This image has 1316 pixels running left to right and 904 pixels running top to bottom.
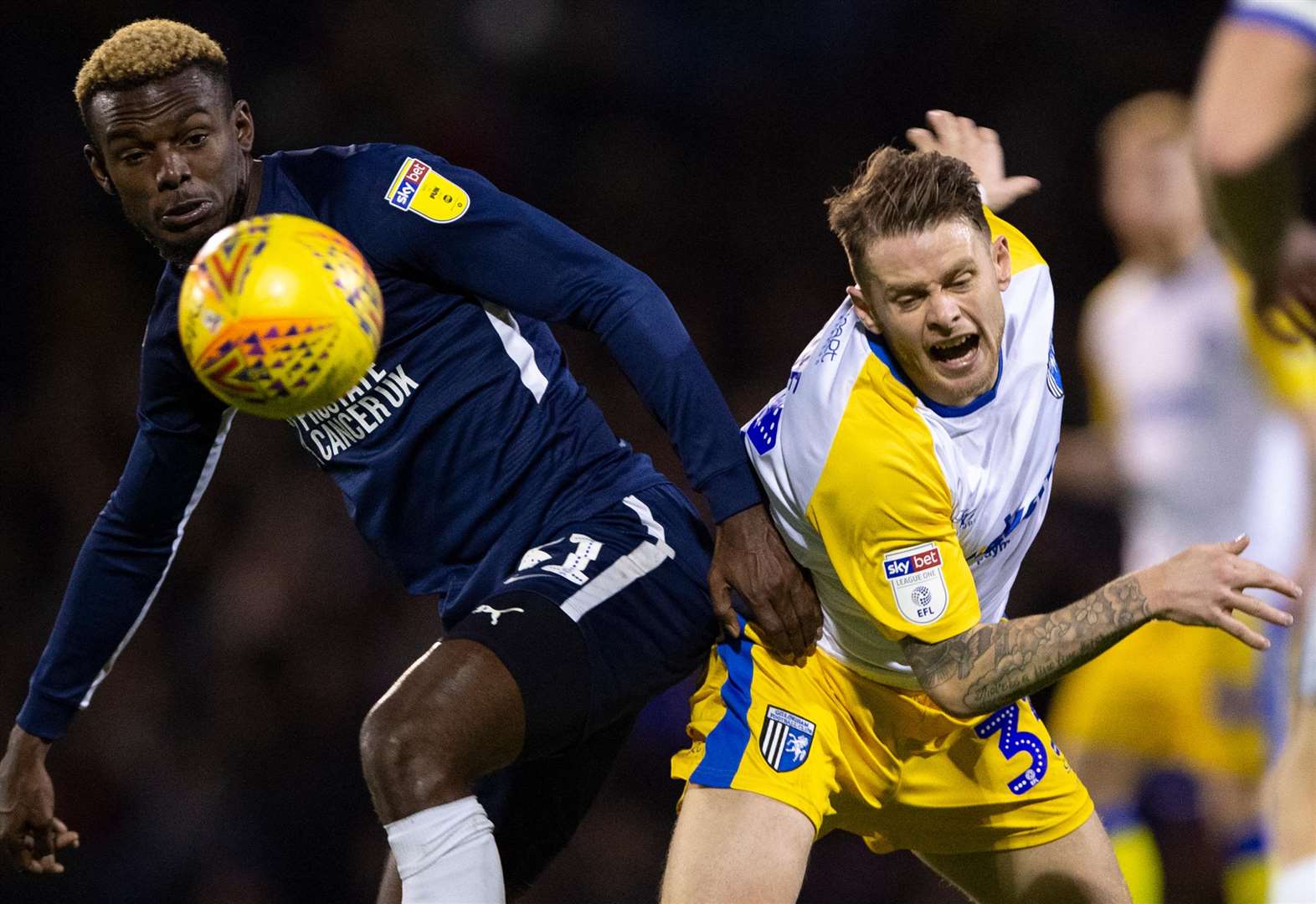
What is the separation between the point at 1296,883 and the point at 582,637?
52.8 inches

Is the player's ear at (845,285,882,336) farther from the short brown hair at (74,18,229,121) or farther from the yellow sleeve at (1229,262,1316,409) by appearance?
the yellow sleeve at (1229,262,1316,409)

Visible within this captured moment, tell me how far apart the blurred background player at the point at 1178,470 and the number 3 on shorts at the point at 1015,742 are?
6.31 ft

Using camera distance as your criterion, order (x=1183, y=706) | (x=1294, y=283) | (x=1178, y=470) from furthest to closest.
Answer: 1. (x=1178, y=470)
2. (x=1183, y=706)
3. (x=1294, y=283)

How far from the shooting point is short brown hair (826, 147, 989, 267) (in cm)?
346

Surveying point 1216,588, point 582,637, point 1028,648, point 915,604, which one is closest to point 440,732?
point 582,637

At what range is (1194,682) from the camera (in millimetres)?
5891

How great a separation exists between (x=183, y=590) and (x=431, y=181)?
4658mm

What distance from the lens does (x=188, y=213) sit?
11.7ft

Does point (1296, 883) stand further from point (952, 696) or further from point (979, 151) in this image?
point (979, 151)

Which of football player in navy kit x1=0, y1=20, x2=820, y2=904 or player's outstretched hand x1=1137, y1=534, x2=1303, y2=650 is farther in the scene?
football player in navy kit x1=0, y1=20, x2=820, y2=904

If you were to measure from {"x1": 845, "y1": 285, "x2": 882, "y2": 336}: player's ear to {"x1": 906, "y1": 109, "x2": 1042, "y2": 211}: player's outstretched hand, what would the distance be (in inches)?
21.2

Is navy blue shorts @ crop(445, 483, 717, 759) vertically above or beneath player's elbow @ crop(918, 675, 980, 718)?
above

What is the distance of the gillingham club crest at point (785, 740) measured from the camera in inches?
143

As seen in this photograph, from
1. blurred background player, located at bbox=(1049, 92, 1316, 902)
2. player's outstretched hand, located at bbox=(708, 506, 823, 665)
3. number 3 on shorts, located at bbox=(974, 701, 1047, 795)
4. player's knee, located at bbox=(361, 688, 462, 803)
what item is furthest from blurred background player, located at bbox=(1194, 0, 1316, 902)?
blurred background player, located at bbox=(1049, 92, 1316, 902)
